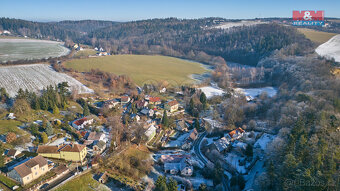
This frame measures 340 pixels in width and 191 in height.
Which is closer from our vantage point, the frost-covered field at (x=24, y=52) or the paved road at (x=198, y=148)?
the paved road at (x=198, y=148)

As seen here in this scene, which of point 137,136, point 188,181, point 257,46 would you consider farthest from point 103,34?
point 188,181

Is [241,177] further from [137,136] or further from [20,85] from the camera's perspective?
[20,85]

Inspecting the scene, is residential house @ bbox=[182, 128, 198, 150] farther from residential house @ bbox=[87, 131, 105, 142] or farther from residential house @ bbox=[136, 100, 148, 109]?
residential house @ bbox=[136, 100, 148, 109]

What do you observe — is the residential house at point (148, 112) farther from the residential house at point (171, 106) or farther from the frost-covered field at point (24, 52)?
the frost-covered field at point (24, 52)

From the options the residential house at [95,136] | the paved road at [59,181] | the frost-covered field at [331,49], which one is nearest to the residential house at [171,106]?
the residential house at [95,136]

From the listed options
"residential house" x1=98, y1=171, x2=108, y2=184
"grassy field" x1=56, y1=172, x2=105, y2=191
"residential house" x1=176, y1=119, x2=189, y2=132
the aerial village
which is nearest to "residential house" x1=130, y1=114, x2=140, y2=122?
the aerial village

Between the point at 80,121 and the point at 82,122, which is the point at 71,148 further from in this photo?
the point at 80,121
